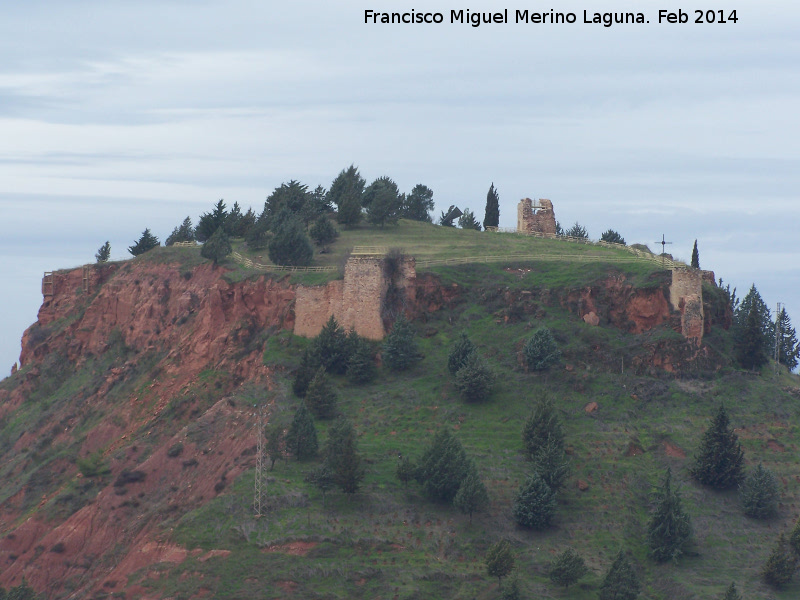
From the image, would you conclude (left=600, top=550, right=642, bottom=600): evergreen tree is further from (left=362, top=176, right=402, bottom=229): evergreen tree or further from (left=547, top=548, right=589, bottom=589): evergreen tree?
(left=362, top=176, right=402, bottom=229): evergreen tree

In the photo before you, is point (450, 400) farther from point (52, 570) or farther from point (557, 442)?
point (52, 570)

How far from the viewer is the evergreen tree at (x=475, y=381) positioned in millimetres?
73438

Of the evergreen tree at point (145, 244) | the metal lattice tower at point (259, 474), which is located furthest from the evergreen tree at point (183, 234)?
the metal lattice tower at point (259, 474)

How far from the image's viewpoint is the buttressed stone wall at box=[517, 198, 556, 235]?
332 feet

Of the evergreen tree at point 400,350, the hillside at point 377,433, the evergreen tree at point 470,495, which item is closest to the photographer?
the hillside at point 377,433

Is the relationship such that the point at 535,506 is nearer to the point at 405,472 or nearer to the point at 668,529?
the point at 668,529

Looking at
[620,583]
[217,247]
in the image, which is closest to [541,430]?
[620,583]

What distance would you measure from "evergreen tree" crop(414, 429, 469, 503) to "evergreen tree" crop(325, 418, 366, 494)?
10.4ft

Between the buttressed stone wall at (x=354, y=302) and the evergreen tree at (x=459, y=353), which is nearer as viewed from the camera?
the evergreen tree at (x=459, y=353)

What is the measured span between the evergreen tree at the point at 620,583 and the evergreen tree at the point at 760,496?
32.0 ft

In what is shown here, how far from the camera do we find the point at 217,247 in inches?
3435

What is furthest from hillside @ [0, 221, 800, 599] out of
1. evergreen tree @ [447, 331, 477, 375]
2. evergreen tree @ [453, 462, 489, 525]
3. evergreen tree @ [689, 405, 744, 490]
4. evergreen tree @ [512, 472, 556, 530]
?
evergreen tree @ [447, 331, 477, 375]

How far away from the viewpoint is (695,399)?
74125mm

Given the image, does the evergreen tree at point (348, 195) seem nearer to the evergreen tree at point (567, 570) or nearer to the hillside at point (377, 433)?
the hillside at point (377, 433)
